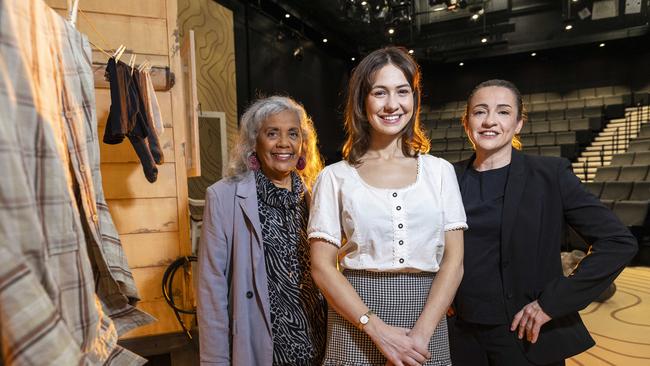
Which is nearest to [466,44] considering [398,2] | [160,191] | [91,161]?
[398,2]

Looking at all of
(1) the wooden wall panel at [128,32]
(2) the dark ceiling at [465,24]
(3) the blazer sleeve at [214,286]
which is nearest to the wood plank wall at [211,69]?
(2) the dark ceiling at [465,24]

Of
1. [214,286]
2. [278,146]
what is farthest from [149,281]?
[278,146]

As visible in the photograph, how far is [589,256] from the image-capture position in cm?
132

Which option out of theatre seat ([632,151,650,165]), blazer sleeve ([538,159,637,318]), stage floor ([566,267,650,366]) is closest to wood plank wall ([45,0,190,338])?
blazer sleeve ([538,159,637,318])

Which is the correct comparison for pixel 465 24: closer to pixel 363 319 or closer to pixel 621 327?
pixel 621 327

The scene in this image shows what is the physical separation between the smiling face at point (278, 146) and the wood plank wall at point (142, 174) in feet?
2.80

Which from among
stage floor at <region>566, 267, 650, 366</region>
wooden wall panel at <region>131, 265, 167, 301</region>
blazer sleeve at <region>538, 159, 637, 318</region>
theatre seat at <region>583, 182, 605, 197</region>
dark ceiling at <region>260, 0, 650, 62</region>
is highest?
dark ceiling at <region>260, 0, 650, 62</region>

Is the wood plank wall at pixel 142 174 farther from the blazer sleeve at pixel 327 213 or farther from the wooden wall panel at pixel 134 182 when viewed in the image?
the blazer sleeve at pixel 327 213

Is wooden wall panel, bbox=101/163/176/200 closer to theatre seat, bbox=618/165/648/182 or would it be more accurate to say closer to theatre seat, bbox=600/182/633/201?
theatre seat, bbox=600/182/633/201

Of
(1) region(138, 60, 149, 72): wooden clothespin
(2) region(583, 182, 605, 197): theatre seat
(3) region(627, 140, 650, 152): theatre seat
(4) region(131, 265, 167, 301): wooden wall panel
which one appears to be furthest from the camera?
(3) region(627, 140, 650, 152): theatre seat

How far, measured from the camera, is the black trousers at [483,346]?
4.31ft

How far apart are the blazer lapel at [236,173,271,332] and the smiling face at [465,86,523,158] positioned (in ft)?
2.67

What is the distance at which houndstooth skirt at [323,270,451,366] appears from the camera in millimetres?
1165

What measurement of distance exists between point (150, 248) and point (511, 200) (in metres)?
1.81
